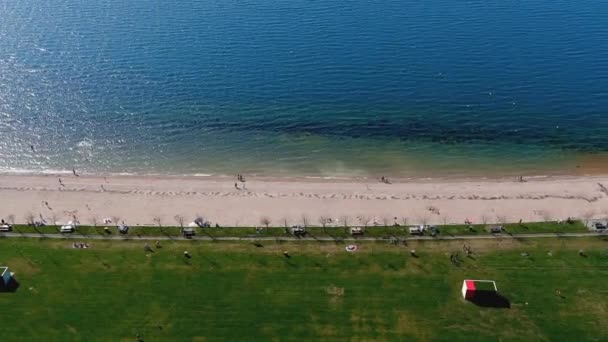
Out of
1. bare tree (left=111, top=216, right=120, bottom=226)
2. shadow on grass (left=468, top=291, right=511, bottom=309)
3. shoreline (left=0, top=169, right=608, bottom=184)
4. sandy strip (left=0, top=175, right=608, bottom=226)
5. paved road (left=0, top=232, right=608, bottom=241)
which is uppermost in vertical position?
shoreline (left=0, top=169, right=608, bottom=184)

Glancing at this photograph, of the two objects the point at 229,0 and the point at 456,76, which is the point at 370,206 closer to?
the point at 456,76

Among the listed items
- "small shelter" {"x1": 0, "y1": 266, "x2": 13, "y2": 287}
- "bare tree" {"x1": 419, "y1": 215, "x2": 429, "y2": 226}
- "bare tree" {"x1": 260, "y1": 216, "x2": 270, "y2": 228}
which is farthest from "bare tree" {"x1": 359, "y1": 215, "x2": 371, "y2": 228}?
"small shelter" {"x1": 0, "y1": 266, "x2": 13, "y2": 287}

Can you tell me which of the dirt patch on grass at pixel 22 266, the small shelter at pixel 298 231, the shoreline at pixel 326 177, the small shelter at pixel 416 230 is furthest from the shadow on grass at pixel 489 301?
the dirt patch on grass at pixel 22 266

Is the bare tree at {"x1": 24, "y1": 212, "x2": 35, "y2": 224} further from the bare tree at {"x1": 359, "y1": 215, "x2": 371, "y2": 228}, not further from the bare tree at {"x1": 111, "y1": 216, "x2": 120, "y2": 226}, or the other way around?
the bare tree at {"x1": 359, "y1": 215, "x2": 371, "y2": 228}

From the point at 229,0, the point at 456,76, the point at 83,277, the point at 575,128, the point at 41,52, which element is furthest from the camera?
the point at 229,0

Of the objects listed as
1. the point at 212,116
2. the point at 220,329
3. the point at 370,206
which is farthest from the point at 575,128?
the point at 220,329

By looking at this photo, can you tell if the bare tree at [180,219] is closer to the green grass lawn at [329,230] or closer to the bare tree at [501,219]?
the green grass lawn at [329,230]
